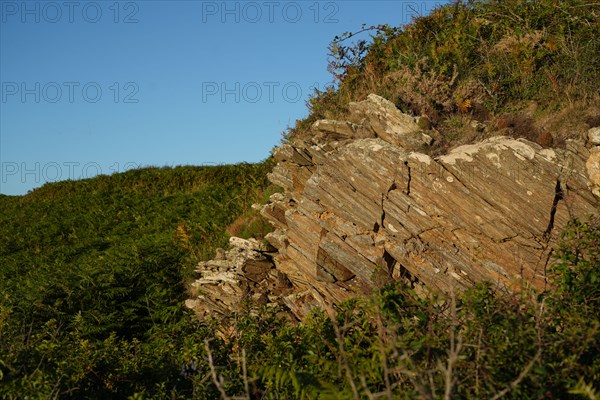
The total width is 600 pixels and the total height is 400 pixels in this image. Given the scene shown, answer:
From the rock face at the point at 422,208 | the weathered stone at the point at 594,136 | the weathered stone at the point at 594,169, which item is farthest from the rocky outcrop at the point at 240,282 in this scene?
the weathered stone at the point at 594,136

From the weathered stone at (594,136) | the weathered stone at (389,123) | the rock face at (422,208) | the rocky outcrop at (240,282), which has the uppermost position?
the weathered stone at (389,123)

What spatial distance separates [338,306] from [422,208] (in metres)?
3.45

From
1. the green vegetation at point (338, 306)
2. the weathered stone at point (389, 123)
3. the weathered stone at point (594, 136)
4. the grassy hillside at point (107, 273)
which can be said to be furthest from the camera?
the weathered stone at point (389, 123)

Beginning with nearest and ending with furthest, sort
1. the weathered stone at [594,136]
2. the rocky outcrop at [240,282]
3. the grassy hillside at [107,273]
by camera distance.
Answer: the grassy hillside at [107,273], the weathered stone at [594,136], the rocky outcrop at [240,282]

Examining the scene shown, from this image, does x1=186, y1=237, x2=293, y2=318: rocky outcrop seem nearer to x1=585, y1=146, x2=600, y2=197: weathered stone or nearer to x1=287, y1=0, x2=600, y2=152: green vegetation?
x1=287, y1=0, x2=600, y2=152: green vegetation

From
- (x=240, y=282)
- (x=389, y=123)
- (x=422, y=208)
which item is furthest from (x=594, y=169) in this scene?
(x=240, y=282)

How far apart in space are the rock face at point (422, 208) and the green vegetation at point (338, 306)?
61cm

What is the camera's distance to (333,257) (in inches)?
420

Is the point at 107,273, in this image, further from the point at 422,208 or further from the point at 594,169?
the point at 594,169

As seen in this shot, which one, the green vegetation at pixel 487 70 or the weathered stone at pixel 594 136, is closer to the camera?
the weathered stone at pixel 594 136

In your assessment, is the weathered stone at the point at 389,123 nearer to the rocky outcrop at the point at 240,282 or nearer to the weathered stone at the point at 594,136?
the weathered stone at the point at 594,136

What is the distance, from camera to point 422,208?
9867 mm

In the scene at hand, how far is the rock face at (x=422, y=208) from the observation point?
30.3 feet

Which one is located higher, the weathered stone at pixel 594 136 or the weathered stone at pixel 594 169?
the weathered stone at pixel 594 136
